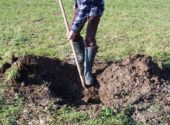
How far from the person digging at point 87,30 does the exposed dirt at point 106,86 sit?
0.98ft

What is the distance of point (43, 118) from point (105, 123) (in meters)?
0.77

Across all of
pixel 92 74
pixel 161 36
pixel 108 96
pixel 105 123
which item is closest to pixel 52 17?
pixel 161 36

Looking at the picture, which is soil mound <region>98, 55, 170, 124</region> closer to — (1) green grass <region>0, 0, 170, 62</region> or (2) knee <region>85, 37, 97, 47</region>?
(2) knee <region>85, 37, 97, 47</region>

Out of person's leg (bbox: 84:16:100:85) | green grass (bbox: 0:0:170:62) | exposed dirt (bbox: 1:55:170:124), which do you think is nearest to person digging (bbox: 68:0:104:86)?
person's leg (bbox: 84:16:100:85)

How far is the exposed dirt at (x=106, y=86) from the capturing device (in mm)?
6242

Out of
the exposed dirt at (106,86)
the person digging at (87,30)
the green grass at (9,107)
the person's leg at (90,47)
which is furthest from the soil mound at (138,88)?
the green grass at (9,107)

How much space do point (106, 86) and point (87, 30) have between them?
858 mm

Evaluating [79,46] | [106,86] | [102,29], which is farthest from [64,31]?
[106,86]

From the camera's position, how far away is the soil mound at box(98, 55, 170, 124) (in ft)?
20.4

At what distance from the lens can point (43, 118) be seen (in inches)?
230

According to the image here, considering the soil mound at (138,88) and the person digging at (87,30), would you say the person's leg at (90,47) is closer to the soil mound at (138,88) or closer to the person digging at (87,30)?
the person digging at (87,30)

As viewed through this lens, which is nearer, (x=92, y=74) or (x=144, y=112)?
(x=144, y=112)

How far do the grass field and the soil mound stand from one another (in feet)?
1.55

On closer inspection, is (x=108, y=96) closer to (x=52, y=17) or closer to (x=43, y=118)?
(x=43, y=118)
